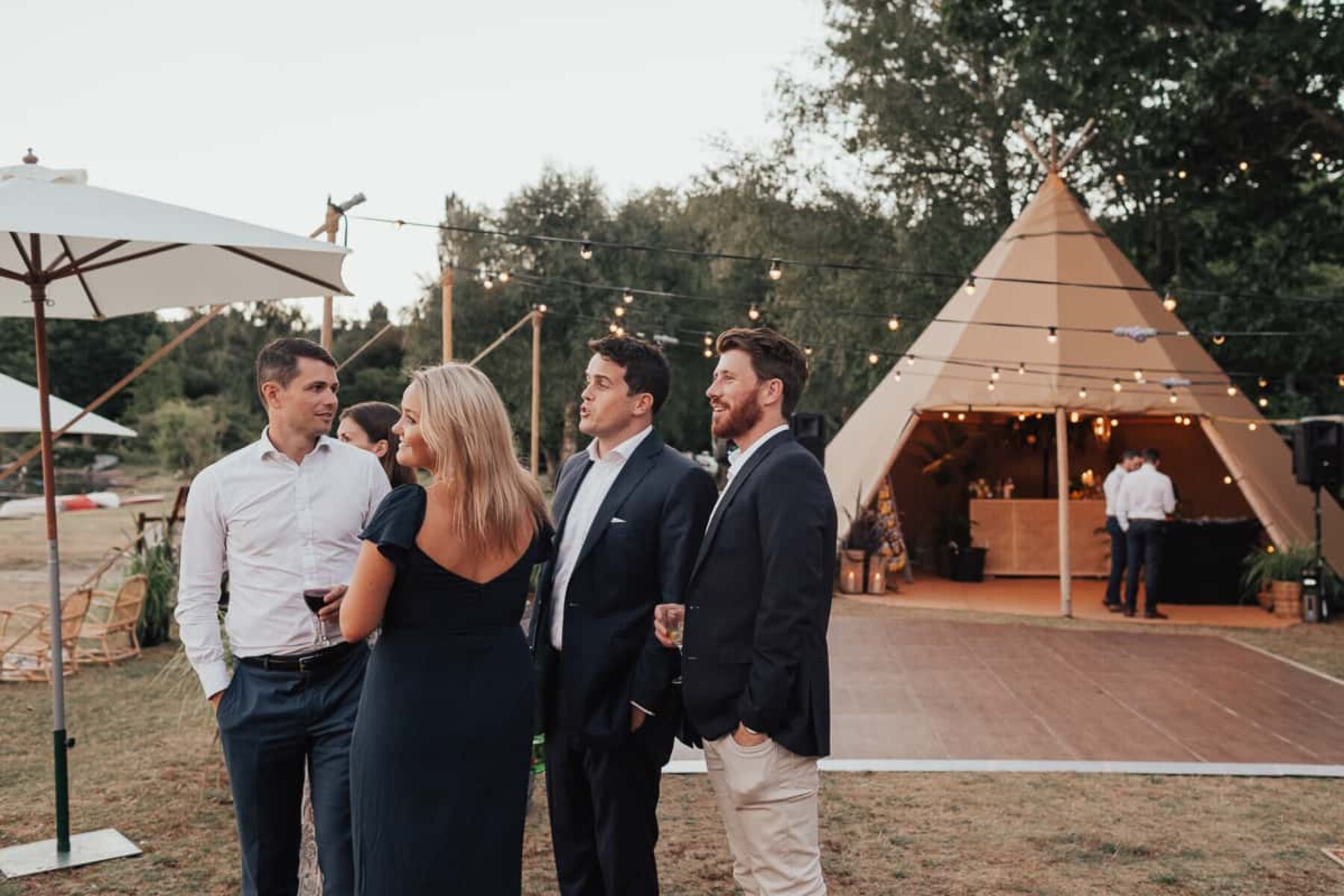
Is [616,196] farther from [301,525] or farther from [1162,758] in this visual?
[301,525]

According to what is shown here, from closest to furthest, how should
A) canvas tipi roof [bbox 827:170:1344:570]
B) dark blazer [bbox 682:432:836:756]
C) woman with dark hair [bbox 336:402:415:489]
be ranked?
dark blazer [bbox 682:432:836:756] → woman with dark hair [bbox 336:402:415:489] → canvas tipi roof [bbox 827:170:1344:570]

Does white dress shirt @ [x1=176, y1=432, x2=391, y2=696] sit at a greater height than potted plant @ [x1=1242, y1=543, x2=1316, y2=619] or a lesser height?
greater

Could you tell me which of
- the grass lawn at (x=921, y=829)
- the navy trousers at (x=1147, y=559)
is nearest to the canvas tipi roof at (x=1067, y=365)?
the navy trousers at (x=1147, y=559)

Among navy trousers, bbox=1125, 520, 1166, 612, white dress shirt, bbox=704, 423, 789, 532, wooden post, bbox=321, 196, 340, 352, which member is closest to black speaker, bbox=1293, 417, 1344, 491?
navy trousers, bbox=1125, 520, 1166, 612

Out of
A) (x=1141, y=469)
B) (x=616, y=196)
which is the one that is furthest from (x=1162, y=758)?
(x=616, y=196)

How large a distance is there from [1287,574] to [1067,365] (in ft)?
9.88

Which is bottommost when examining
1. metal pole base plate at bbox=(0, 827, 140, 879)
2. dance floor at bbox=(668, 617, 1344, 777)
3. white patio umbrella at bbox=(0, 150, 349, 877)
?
dance floor at bbox=(668, 617, 1344, 777)

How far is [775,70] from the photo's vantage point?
71.3 ft

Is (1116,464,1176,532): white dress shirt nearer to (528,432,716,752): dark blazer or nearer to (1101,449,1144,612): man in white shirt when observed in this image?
(1101,449,1144,612): man in white shirt

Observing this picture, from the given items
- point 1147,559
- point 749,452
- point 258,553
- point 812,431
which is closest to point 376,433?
point 258,553

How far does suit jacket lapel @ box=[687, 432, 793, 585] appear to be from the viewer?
2980mm

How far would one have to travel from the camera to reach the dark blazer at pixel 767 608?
9.18 ft

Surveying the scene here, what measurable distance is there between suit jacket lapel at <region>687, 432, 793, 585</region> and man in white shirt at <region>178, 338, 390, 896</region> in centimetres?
95

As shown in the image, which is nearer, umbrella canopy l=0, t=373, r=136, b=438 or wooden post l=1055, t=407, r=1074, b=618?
umbrella canopy l=0, t=373, r=136, b=438
